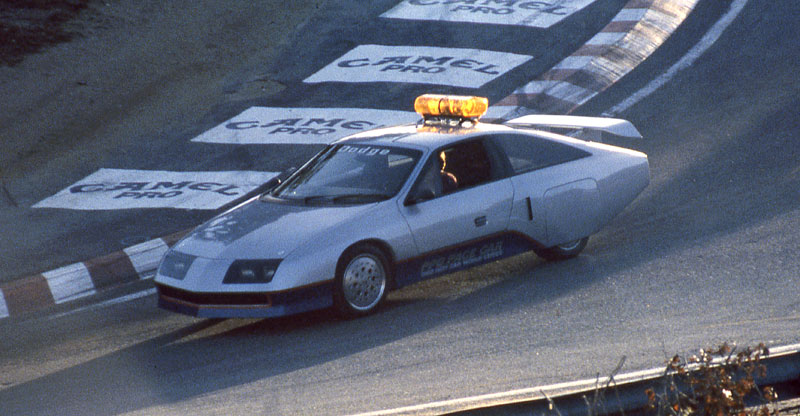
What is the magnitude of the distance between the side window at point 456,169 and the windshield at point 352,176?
140 mm

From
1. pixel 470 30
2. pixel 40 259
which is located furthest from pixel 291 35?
pixel 40 259

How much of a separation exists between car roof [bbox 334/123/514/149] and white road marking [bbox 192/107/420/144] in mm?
3597

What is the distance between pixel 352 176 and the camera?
28.0ft

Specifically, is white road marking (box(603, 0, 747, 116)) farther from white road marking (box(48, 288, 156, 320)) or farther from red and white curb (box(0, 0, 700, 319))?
white road marking (box(48, 288, 156, 320))

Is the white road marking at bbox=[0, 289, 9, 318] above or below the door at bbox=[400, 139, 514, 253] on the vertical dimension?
below

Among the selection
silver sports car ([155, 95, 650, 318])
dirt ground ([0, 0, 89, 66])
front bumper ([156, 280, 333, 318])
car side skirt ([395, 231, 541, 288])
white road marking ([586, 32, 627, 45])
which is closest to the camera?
front bumper ([156, 280, 333, 318])

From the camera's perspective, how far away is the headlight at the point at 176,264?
25.6 ft

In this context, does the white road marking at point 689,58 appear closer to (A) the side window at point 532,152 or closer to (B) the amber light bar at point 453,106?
(A) the side window at point 532,152

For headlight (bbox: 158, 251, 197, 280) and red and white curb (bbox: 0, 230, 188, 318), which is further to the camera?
red and white curb (bbox: 0, 230, 188, 318)

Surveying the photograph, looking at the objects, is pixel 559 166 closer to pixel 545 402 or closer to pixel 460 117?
pixel 460 117

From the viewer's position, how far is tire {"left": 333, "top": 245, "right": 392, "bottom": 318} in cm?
766

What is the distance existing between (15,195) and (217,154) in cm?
220

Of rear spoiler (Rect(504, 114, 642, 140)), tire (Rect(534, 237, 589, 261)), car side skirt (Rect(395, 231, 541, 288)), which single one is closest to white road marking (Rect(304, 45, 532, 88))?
rear spoiler (Rect(504, 114, 642, 140))

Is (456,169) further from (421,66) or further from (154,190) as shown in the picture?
(421,66)
